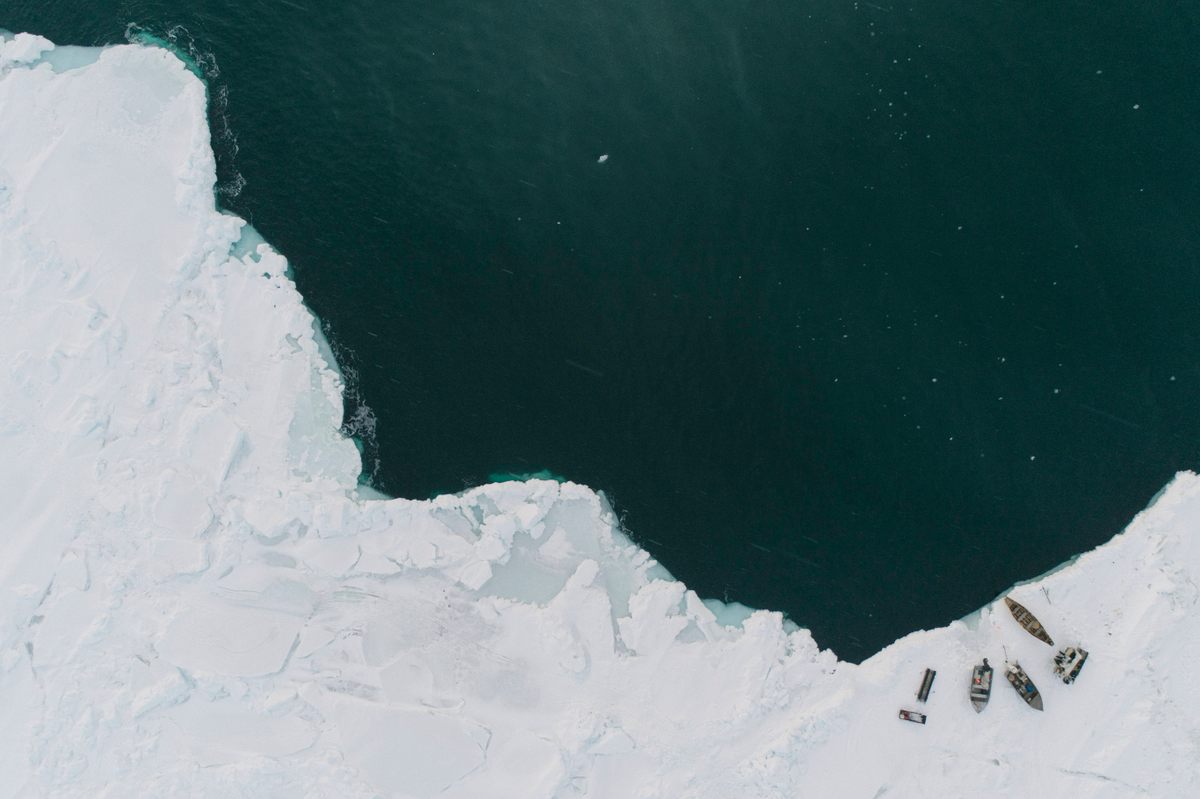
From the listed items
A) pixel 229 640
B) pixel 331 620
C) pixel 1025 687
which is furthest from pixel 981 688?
pixel 229 640

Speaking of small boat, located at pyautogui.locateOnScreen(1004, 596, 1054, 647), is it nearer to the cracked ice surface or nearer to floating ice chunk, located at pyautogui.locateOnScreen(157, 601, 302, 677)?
the cracked ice surface

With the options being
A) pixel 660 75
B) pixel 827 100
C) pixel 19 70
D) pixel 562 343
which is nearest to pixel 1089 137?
pixel 827 100

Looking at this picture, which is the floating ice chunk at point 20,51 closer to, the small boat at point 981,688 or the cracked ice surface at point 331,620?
the cracked ice surface at point 331,620

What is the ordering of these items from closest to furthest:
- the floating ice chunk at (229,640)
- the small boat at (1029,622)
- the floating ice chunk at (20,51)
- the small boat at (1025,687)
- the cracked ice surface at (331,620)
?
the cracked ice surface at (331,620) < the floating ice chunk at (229,640) < the small boat at (1025,687) < the small boat at (1029,622) < the floating ice chunk at (20,51)

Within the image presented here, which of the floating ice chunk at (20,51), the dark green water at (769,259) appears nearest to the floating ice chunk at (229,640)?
the dark green water at (769,259)

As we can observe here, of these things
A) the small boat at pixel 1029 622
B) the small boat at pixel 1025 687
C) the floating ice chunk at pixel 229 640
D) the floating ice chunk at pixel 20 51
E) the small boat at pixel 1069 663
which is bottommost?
the floating ice chunk at pixel 229 640

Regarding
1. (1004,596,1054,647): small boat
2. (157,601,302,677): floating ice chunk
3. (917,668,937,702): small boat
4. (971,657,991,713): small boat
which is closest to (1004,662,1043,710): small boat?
(971,657,991,713): small boat

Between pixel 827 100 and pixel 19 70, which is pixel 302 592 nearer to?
pixel 19 70
